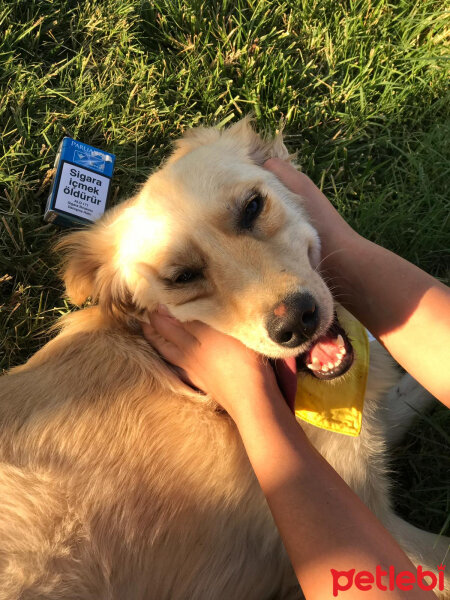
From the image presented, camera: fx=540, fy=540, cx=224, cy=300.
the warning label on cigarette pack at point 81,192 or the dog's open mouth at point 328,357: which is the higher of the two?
the dog's open mouth at point 328,357

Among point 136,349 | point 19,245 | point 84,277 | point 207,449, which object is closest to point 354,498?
point 207,449

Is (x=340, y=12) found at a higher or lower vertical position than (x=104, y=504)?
higher

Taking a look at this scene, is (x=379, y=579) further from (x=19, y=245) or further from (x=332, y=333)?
(x=19, y=245)

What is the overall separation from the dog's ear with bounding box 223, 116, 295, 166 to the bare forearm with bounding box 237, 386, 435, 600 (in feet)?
3.76

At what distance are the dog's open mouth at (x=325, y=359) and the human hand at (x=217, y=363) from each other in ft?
0.20

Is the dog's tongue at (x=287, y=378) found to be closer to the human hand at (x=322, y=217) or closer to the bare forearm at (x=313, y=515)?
the bare forearm at (x=313, y=515)

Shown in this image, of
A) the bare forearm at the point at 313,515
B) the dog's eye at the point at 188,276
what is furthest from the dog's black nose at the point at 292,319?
the dog's eye at the point at 188,276

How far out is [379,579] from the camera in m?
1.45

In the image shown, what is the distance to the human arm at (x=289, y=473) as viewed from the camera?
1.48 meters

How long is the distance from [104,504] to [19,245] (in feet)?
5.73

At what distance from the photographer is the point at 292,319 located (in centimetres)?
173

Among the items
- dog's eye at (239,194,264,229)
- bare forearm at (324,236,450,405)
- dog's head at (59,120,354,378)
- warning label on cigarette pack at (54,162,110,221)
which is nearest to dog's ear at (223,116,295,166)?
dog's head at (59,120,354,378)

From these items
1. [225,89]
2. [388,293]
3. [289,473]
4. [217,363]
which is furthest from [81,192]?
[289,473]

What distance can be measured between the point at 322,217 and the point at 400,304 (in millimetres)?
475
